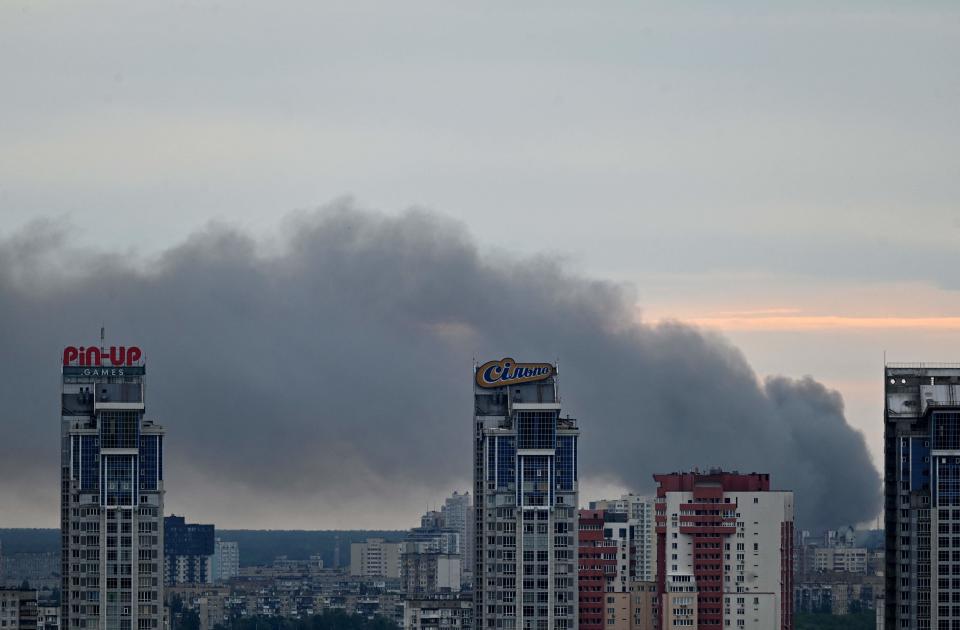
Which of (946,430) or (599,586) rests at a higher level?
(946,430)

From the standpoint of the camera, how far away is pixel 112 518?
14275 cm

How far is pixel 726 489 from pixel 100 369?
62.5 metres

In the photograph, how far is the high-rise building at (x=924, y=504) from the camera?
144 m

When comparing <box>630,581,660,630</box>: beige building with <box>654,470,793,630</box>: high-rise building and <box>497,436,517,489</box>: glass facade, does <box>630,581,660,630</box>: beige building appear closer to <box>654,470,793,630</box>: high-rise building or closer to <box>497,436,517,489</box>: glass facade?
<box>654,470,793,630</box>: high-rise building

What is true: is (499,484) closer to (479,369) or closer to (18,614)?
(479,369)

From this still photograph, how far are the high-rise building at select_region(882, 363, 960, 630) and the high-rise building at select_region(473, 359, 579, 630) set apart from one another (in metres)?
19.7

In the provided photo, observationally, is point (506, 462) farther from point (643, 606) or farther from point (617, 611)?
point (643, 606)

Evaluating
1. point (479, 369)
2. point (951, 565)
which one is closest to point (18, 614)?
point (479, 369)

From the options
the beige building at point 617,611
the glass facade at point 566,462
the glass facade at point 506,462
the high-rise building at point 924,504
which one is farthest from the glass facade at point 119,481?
the beige building at point 617,611

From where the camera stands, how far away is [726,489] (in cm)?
19262

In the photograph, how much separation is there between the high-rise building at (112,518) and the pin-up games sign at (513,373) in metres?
20.5

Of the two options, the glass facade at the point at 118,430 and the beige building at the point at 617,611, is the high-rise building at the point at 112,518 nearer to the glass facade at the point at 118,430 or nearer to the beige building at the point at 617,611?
the glass facade at the point at 118,430

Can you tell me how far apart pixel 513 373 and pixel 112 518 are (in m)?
26.0

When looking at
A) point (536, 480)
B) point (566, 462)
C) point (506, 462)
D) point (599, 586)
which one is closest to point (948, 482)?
point (566, 462)
